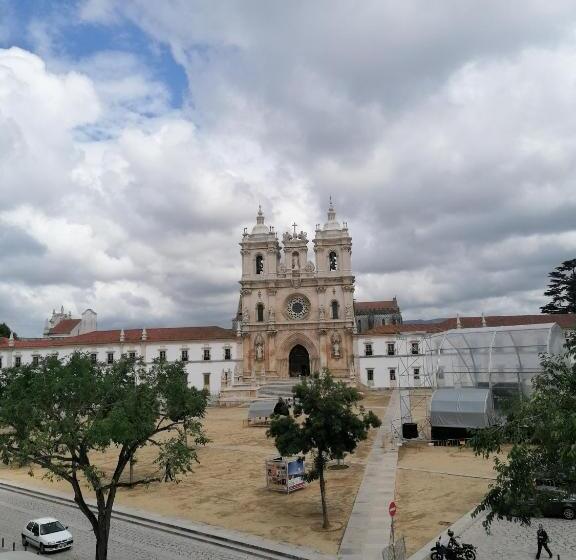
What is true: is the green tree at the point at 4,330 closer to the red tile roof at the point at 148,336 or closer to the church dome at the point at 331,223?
the red tile roof at the point at 148,336

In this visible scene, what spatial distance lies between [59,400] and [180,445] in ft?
10.9

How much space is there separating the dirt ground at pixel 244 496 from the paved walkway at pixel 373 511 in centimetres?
38

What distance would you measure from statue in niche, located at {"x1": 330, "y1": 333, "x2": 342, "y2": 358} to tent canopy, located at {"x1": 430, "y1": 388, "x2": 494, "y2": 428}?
3085cm

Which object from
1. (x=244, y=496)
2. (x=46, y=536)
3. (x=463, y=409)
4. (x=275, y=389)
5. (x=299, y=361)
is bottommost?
(x=244, y=496)

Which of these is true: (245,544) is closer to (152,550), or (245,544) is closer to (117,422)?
(152,550)

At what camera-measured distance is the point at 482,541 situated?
15.5m

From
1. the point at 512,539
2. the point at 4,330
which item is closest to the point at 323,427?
the point at 512,539

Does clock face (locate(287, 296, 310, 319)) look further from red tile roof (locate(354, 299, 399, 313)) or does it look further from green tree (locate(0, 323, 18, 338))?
green tree (locate(0, 323, 18, 338))

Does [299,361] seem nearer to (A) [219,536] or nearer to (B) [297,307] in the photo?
(B) [297,307]

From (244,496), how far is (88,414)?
9.84 meters

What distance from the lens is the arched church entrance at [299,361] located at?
6462 centimetres

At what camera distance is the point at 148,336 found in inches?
2564

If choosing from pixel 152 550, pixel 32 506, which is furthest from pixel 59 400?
pixel 32 506

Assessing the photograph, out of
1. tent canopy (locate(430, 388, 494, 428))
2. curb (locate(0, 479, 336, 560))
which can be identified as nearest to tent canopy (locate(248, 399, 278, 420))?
tent canopy (locate(430, 388, 494, 428))
